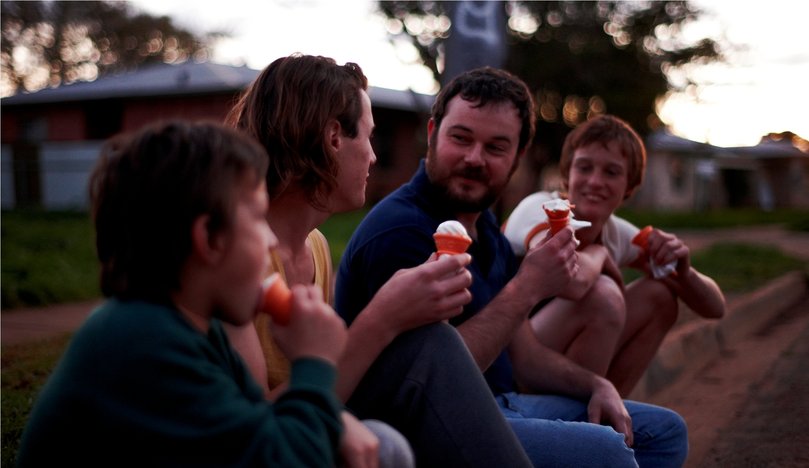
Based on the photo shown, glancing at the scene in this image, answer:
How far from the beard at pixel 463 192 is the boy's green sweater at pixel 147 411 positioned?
1.67 meters

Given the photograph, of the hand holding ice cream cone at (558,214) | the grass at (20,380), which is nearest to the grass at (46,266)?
the grass at (20,380)

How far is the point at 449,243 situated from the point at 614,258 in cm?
182

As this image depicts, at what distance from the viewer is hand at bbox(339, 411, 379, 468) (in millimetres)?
1562

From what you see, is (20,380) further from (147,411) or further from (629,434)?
(147,411)

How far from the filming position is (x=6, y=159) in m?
25.8

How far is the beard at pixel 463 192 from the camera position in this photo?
2.99 metres

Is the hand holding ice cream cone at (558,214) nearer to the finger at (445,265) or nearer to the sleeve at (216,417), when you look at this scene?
the finger at (445,265)

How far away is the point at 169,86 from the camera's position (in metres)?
24.8

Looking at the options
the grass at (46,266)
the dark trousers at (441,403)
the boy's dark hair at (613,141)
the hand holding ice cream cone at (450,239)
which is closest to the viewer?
the dark trousers at (441,403)

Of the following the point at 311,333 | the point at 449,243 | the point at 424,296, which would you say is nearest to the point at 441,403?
the point at 424,296

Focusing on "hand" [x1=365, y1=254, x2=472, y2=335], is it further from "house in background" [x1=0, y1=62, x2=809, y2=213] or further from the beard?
"house in background" [x1=0, y1=62, x2=809, y2=213]

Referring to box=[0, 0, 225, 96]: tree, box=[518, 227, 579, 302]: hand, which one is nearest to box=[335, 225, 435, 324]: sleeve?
box=[518, 227, 579, 302]: hand

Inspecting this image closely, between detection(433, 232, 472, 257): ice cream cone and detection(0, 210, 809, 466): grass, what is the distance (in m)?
1.78

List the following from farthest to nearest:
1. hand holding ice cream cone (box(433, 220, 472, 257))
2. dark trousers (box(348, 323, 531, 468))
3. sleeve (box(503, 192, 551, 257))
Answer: sleeve (box(503, 192, 551, 257)) < hand holding ice cream cone (box(433, 220, 472, 257)) < dark trousers (box(348, 323, 531, 468))
